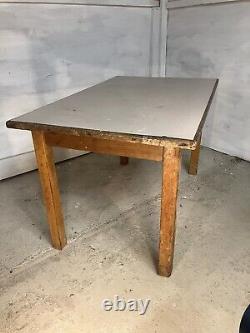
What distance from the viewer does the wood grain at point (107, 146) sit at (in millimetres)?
996

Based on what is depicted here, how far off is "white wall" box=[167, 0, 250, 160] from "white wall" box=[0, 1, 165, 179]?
10.7 inches

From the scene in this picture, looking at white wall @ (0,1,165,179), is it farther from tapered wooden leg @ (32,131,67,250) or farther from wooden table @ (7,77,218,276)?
tapered wooden leg @ (32,131,67,250)

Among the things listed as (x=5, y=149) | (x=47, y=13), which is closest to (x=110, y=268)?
(x=5, y=149)

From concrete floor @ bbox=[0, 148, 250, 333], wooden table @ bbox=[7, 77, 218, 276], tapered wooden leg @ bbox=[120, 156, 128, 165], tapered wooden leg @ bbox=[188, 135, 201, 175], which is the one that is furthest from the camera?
tapered wooden leg @ bbox=[120, 156, 128, 165]

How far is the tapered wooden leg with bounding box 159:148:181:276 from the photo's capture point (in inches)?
38.0

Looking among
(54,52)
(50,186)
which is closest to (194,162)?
(50,186)

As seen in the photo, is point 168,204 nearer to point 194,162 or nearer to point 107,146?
point 107,146

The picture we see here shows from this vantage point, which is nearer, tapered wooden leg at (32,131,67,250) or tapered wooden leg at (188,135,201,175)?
tapered wooden leg at (32,131,67,250)

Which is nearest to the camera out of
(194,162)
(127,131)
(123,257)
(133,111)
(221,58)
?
(127,131)

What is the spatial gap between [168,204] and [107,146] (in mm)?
301

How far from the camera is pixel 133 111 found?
120 centimetres

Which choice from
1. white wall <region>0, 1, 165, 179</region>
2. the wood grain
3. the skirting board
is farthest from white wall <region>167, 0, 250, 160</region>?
the wood grain

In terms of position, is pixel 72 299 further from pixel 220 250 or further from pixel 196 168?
pixel 196 168

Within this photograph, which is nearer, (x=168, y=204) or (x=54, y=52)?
(x=168, y=204)
